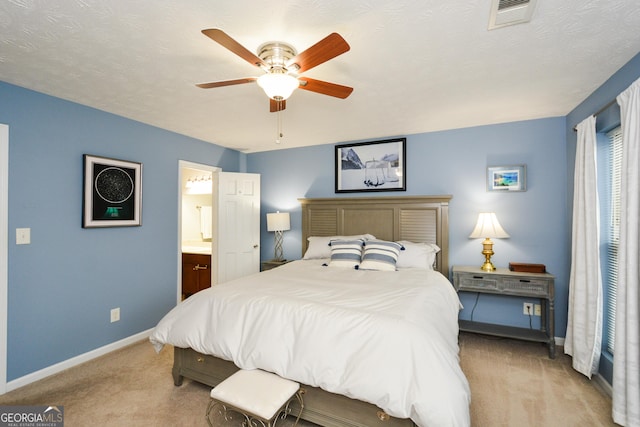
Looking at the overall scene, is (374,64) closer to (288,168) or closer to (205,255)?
(288,168)

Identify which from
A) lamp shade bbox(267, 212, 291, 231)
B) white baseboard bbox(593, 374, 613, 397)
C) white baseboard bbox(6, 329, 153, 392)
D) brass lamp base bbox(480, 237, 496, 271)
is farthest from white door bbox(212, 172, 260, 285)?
white baseboard bbox(593, 374, 613, 397)

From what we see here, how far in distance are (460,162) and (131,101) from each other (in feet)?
11.6

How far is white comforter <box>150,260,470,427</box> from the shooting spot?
1.52 m

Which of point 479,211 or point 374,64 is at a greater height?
point 374,64

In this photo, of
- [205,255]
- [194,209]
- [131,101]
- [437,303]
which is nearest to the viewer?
[437,303]

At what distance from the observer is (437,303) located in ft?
7.26

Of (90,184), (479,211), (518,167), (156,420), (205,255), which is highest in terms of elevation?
(518,167)

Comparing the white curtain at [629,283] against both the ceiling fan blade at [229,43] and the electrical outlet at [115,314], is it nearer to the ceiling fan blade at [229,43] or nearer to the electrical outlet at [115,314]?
the ceiling fan blade at [229,43]

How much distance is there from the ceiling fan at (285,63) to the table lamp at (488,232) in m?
2.26

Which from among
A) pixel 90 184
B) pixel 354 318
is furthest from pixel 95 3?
pixel 354 318

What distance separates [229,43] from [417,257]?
2698 millimetres

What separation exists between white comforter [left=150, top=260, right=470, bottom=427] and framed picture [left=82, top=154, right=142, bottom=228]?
137cm

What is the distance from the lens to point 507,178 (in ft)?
10.9

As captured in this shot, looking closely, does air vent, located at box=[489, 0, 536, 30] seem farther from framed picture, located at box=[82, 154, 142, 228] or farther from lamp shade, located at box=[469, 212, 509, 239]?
framed picture, located at box=[82, 154, 142, 228]
